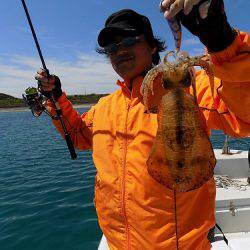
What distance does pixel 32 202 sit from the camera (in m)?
12.8

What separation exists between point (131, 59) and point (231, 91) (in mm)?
1463

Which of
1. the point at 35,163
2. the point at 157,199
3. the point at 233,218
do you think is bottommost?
the point at 35,163

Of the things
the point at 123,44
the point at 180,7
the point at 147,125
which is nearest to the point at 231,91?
the point at 180,7

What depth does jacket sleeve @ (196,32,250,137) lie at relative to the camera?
8.34ft

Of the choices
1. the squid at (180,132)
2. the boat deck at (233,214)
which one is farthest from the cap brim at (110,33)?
the boat deck at (233,214)

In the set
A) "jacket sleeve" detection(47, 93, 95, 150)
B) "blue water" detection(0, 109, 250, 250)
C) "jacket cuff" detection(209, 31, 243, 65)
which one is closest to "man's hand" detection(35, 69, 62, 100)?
"jacket sleeve" detection(47, 93, 95, 150)

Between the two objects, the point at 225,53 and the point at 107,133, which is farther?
the point at 107,133

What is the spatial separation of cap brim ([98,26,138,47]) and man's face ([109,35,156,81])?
0.20 ft

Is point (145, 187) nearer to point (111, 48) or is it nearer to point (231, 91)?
point (231, 91)

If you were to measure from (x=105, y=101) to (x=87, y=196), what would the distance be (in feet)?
31.2

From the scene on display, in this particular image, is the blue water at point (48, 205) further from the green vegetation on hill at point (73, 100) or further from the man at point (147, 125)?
the green vegetation on hill at point (73, 100)

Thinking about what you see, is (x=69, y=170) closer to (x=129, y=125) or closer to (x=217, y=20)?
(x=129, y=125)

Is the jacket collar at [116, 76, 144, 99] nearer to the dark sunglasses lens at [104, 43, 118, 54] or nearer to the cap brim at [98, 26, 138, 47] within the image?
the dark sunglasses lens at [104, 43, 118, 54]

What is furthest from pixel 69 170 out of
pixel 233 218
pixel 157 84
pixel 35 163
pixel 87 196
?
pixel 157 84
